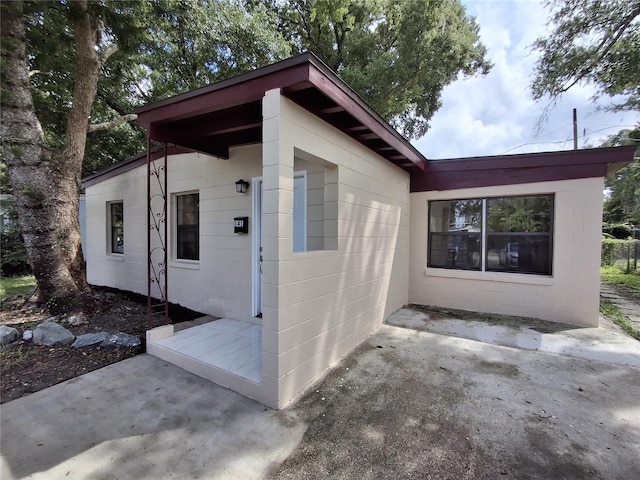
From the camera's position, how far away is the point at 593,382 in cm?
278

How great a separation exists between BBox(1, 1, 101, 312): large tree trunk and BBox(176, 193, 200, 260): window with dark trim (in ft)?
5.00

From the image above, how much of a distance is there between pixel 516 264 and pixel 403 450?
4.10m

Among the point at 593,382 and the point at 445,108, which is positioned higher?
the point at 445,108

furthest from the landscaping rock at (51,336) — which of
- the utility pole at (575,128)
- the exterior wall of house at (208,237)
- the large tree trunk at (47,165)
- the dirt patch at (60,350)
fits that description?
the utility pole at (575,128)

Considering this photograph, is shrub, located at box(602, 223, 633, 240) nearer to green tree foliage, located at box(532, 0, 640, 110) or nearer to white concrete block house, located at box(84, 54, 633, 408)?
green tree foliage, located at box(532, 0, 640, 110)

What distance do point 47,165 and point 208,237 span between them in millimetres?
2477

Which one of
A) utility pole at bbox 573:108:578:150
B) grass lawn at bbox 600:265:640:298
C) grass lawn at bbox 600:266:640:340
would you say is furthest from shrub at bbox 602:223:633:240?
grass lawn at bbox 600:265:640:298

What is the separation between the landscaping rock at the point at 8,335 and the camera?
3.37m

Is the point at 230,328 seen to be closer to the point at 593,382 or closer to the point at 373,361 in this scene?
the point at 373,361

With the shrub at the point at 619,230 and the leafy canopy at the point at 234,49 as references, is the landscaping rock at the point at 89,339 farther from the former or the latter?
the shrub at the point at 619,230

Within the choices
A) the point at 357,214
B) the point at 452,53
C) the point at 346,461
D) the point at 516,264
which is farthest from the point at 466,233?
the point at 452,53

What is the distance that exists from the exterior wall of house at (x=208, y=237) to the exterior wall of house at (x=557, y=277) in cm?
335

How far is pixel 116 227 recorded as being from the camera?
21.6 ft

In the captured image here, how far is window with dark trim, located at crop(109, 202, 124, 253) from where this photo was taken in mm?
6531
